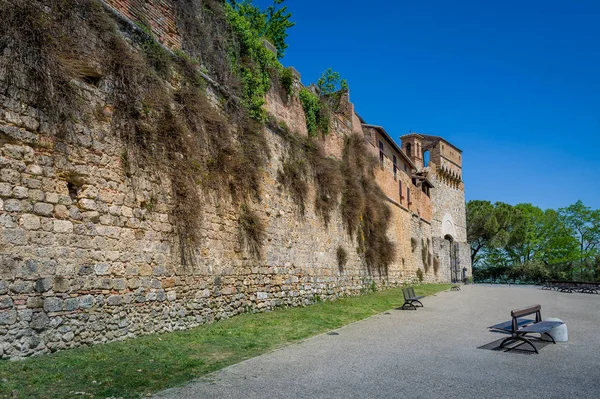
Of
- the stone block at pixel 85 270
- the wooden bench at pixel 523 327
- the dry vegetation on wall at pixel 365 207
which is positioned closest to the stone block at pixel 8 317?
the stone block at pixel 85 270

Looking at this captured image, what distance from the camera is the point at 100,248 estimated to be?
7.15 metres

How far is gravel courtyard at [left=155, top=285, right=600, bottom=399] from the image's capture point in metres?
5.00

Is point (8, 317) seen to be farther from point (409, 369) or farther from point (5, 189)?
point (409, 369)

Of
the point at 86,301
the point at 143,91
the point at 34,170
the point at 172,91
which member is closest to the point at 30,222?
the point at 34,170

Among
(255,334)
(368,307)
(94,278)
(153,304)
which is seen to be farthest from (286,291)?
(94,278)

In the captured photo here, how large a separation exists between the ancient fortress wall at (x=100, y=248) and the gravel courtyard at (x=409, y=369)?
247cm

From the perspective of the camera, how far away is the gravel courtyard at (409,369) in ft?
16.4

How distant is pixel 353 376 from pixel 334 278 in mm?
10458

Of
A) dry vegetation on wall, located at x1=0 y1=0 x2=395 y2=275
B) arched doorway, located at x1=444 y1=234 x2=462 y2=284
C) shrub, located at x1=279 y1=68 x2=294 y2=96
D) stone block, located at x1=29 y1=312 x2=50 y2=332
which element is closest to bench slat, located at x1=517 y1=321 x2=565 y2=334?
dry vegetation on wall, located at x1=0 y1=0 x2=395 y2=275

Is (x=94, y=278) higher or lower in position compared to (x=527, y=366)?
higher

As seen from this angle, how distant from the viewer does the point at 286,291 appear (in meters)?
12.7

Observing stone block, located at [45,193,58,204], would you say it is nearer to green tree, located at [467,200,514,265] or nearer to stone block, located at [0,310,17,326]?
stone block, located at [0,310,17,326]

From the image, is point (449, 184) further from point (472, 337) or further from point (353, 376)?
point (353, 376)

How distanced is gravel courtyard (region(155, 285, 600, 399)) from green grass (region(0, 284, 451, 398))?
39cm
